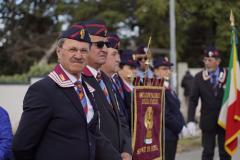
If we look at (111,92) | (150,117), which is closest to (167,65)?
(150,117)

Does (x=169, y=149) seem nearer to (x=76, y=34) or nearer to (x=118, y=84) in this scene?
(x=118, y=84)

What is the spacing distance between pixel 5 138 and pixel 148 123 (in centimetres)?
221

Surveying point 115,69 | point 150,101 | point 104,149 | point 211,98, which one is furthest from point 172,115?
point 104,149

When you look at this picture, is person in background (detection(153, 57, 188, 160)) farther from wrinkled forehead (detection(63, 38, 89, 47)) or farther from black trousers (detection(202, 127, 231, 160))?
wrinkled forehead (detection(63, 38, 89, 47))

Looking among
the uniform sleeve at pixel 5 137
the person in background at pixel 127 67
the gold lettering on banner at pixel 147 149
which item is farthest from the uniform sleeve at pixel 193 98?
the uniform sleeve at pixel 5 137

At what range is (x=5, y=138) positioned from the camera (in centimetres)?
419

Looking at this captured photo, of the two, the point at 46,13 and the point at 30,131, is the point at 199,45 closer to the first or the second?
the point at 46,13

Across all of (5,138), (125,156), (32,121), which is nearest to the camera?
(32,121)

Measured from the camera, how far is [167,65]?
700 cm

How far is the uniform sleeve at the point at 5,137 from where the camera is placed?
4.14 meters

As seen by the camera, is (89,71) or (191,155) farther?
(191,155)

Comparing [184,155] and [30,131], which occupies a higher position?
[30,131]

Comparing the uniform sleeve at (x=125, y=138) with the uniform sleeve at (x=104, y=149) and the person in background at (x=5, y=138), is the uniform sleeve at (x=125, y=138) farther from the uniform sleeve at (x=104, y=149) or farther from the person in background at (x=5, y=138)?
the person in background at (x=5, y=138)

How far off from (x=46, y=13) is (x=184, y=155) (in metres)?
17.0
